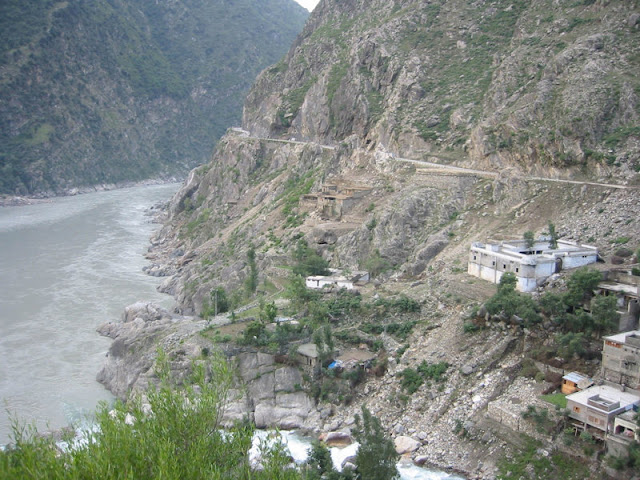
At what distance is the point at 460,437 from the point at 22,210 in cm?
7191

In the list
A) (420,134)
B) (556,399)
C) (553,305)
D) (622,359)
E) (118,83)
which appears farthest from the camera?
(118,83)

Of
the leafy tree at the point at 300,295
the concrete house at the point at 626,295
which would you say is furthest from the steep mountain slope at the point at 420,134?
the concrete house at the point at 626,295

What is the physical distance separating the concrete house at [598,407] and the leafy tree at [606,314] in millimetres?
2443

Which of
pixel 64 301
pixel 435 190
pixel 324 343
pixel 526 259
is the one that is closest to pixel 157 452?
pixel 324 343

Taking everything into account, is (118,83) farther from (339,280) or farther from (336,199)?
(339,280)

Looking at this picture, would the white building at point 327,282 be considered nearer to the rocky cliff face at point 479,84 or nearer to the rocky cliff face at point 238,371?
the rocky cliff face at point 238,371

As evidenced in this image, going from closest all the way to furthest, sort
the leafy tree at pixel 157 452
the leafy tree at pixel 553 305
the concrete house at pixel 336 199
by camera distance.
A: the leafy tree at pixel 157 452, the leafy tree at pixel 553 305, the concrete house at pixel 336 199

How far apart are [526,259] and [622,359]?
6250mm

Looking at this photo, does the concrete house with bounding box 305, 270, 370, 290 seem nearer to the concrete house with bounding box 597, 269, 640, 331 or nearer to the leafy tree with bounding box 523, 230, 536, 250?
the leafy tree with bounding box 523, 230, 536, 250

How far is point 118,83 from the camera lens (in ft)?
396

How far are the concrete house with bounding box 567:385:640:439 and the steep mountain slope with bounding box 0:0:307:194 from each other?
85405mm

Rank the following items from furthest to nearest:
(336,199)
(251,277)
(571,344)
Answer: (336,199) < (251,277) < (571,344)

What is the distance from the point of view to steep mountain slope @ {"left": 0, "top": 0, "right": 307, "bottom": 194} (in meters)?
103

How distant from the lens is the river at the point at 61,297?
3069 cm
